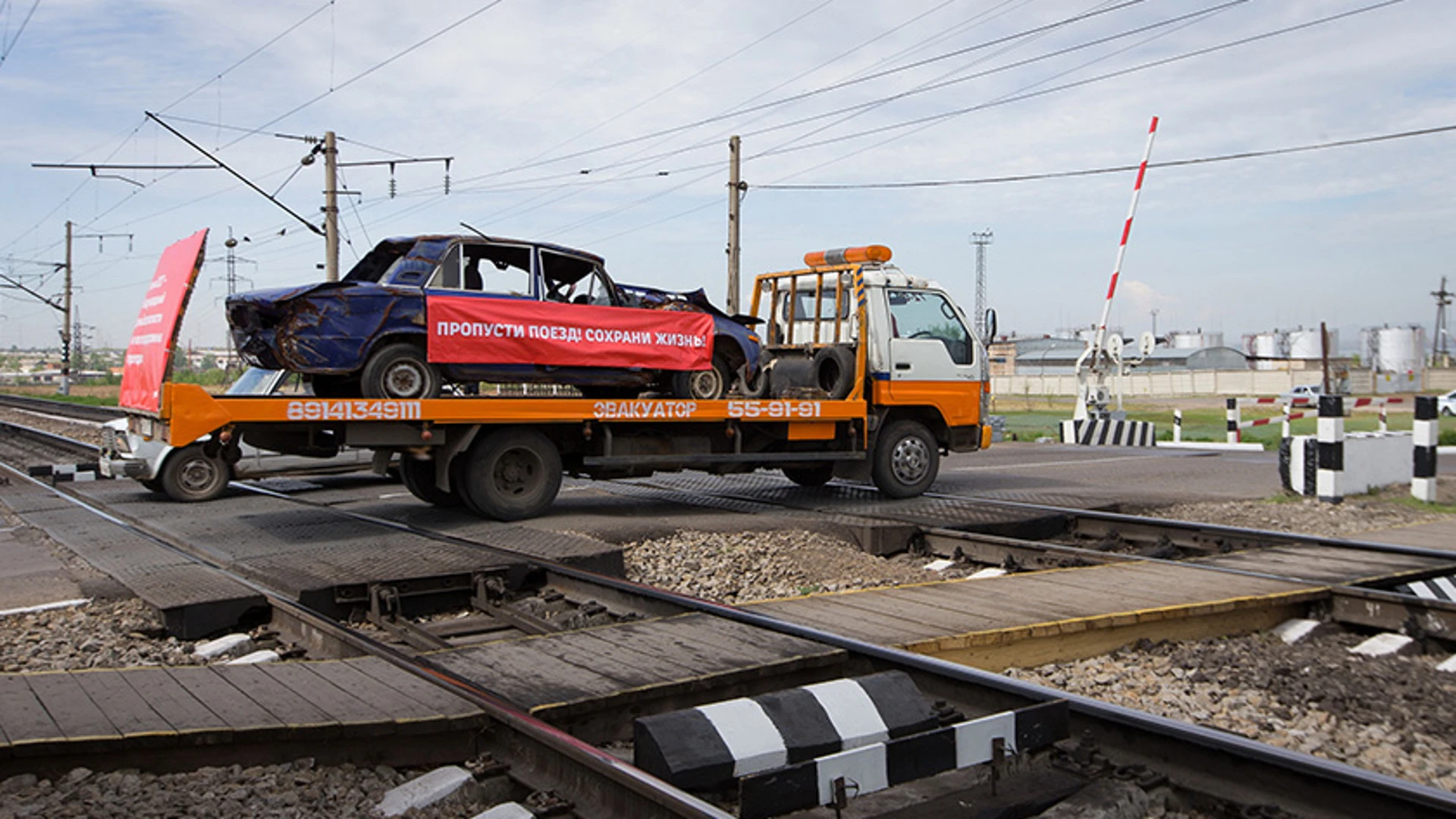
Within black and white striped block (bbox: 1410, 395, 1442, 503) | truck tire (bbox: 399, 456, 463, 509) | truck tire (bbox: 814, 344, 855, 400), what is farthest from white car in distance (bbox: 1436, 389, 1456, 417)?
truck tire (bbox: 399, 456, 463, 509)

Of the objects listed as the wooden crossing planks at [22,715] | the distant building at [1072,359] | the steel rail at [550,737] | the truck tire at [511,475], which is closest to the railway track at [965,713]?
the steel rail at [550,737]

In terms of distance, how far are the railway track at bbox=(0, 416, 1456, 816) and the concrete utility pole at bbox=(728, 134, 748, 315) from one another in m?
20.9

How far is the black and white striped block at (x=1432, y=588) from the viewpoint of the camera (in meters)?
7.26

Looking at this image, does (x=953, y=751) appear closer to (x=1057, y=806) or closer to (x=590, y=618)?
(x=1057, y=806)

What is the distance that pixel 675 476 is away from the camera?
15797 mm

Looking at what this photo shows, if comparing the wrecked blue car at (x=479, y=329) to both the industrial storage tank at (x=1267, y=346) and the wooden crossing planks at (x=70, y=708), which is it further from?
the industrial storage tank at (x=1267, y=346)

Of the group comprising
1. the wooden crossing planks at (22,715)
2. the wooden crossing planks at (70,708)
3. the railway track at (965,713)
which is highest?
the wooden crossing planks at (22,715)

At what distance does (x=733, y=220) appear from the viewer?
2702 centimetres

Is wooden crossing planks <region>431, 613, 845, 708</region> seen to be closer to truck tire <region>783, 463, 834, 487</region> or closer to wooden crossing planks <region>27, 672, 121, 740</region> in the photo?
wooden crossing planks <region>27, 672, 121, 740</region>

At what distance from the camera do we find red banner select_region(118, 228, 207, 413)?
357 inches

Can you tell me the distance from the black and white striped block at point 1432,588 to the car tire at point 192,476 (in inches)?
451

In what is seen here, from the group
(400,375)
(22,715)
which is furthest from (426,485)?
(22,715)

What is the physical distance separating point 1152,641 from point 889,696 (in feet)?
7.97

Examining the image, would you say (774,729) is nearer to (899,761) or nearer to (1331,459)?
(899,761)
